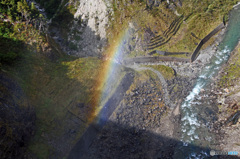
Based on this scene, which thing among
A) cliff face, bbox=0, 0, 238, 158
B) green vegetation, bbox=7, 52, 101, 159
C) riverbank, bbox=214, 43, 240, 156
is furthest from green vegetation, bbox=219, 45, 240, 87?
green vegetation, bbox=7, 52, 101, 159

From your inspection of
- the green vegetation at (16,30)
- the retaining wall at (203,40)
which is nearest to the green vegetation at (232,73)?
the retaining wall at (203,40)

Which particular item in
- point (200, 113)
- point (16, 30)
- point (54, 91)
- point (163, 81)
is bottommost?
point (54, 91)

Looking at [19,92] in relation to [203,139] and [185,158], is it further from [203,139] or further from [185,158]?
[203,139]

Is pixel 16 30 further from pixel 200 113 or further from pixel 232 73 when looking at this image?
pixel 232 73

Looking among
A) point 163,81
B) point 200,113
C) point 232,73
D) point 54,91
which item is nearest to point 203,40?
point 232,73

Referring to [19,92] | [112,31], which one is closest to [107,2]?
[112,31]

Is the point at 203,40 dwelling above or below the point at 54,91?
above

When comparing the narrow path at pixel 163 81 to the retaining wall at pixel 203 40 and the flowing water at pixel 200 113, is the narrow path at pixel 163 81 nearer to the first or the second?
the flowing water at pixel 200 113

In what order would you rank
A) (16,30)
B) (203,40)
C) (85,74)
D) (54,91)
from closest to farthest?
(54,91) → (16,30) → (85,74) → (203,40)
